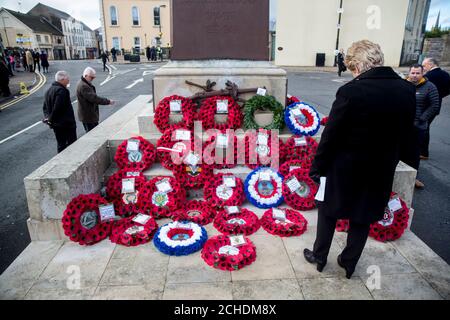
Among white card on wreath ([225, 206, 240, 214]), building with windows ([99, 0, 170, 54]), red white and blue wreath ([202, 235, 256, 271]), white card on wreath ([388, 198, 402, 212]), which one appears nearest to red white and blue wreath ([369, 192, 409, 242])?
white card on wreath ([388, 198, 402, 212])

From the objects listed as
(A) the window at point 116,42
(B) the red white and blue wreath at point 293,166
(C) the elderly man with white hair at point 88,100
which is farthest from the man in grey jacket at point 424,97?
(A) the window at point 116,42

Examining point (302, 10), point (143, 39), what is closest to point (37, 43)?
point (143, 39)

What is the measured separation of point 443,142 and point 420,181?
2.91m

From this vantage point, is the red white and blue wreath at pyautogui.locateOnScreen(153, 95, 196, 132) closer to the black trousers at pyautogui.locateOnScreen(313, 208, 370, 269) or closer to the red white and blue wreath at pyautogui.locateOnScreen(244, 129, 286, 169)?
the red white and blue wreath at pyautogui.locateOnScreen(244, 129, 286, 169)

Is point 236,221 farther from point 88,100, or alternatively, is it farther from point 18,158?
point 18,158

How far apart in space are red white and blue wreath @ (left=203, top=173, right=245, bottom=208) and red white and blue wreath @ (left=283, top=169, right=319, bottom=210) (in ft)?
1.95

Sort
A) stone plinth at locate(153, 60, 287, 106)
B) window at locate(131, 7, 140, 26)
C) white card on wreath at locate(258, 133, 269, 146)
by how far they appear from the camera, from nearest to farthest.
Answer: white card on wreath at locate(258, 133, 269, 146), stone plinth at locate(153, 60, 287, 106), window at locate(131, 7, 140, 26)

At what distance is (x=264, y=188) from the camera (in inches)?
174

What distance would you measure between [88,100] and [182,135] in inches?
88.2

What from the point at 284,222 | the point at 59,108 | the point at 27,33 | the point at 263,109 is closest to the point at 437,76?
the point at 263,109

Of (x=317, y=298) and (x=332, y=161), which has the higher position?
(x=332, y=161)

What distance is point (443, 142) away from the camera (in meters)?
7.70

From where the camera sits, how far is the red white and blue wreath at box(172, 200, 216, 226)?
398 cm
